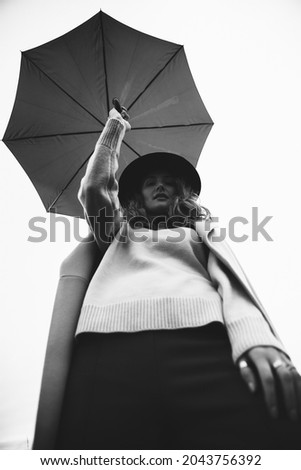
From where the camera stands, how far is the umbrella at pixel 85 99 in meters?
3.22

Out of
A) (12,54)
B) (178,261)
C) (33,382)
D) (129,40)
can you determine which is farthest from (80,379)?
(33,382)

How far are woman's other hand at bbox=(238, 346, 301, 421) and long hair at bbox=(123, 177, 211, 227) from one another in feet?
3.08

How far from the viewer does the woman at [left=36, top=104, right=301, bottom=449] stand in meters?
0.87

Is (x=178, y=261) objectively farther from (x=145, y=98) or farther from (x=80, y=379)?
(x=145, y=98)

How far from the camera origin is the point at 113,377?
38.7 inches

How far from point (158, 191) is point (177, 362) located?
1.13 metres

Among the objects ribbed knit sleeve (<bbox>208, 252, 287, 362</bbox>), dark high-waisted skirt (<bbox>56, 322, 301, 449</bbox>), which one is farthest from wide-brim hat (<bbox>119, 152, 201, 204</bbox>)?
dark high-waisted skirt (<bbox>56, 322, 301, 449</bbox>)

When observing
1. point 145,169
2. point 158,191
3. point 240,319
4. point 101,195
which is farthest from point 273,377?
point 145,169

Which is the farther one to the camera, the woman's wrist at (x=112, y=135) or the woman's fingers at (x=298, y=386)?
the woman's wrist at (x=112, y=135)

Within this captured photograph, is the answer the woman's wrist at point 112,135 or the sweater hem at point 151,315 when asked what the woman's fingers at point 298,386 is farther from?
the woman's wrist at point 112,135

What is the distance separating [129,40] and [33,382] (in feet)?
18.4

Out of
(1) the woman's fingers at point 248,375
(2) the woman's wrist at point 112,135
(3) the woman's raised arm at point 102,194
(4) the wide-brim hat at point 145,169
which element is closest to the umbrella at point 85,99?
(4) the wide-brim hat at point 145,169

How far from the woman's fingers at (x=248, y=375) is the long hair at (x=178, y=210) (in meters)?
0.95

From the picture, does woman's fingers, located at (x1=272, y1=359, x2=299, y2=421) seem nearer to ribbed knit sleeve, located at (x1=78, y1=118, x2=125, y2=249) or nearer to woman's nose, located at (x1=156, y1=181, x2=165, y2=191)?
ribbed knit sleeve, located at (x1=78, y1=118, x2=125, y2=249)
